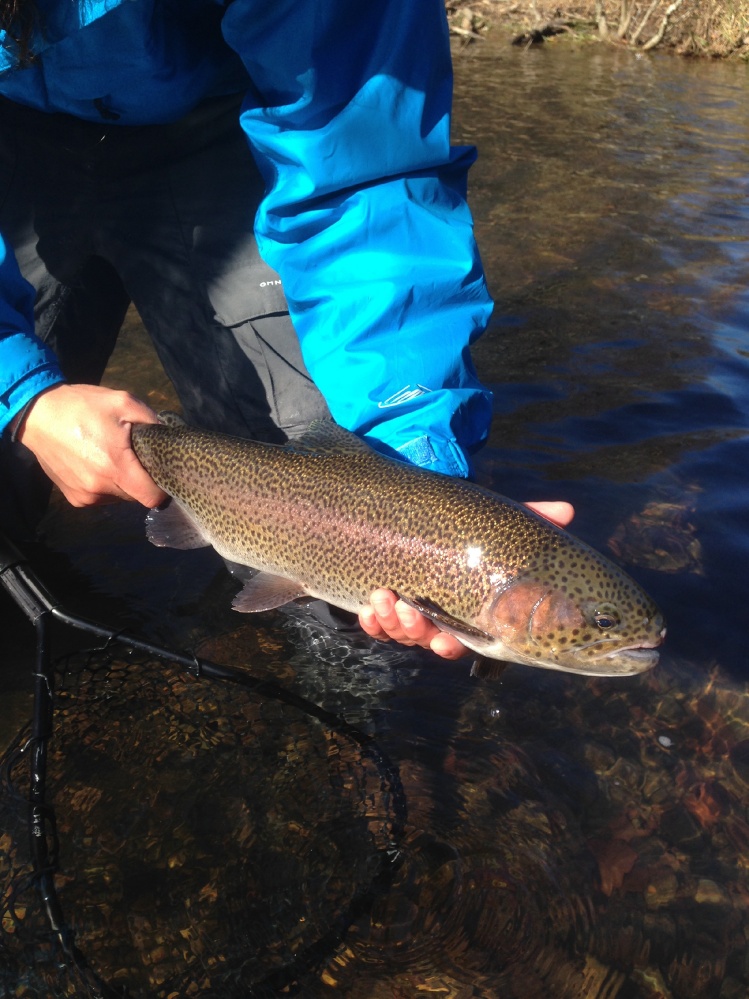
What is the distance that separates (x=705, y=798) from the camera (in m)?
3.08

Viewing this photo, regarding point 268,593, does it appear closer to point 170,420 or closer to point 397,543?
point 397,543

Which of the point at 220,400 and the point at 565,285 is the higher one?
the point at 220,400

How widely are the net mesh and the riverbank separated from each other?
61.9ft

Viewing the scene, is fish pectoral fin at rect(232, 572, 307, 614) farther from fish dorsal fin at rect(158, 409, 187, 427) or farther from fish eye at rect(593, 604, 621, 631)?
fish eye at rect(593, 604, 621, 631)

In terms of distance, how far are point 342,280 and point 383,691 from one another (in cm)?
158

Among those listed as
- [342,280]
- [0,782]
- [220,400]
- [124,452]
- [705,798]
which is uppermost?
[342,280]

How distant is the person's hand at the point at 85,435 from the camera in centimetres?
270

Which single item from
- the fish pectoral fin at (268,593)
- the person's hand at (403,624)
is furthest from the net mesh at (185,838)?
→ the person's hand at (403,624)

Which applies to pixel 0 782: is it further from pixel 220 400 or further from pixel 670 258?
pixel 670 258

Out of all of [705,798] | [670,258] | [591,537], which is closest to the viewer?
[705,798]

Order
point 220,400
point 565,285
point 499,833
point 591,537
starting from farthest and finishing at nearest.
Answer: point 565,285, point 591,537, point 220,400, point 499,833

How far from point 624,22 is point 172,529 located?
19.7m

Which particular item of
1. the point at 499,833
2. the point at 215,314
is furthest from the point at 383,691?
the point at 215,314

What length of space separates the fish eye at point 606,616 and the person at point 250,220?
44 cm
